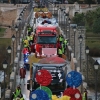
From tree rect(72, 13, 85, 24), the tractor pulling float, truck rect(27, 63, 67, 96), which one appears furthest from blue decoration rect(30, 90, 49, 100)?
tree rect(72, 13, 85, 24)

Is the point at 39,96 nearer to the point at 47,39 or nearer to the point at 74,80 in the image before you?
the point at 74,80

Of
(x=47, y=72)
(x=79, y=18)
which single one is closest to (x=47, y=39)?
(x=47, y=72)

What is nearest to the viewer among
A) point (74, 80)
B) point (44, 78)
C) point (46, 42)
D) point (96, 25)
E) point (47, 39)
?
point (44, 78)

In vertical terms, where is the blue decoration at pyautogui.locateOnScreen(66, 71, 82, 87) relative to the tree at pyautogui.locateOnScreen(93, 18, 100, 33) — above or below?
above

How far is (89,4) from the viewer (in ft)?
278

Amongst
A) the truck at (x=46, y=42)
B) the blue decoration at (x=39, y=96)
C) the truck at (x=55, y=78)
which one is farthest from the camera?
the truck at (x=46, y=42)

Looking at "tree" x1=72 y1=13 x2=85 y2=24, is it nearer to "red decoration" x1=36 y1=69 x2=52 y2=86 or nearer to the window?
the window

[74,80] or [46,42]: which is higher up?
[74,80]

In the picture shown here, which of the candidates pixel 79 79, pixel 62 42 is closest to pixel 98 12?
pixel 62 42

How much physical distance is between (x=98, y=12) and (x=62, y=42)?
43941 millimetres

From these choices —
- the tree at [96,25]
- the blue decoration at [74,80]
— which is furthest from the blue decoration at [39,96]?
the tree at [96,25]

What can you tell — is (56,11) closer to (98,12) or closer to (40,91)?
(98,12)

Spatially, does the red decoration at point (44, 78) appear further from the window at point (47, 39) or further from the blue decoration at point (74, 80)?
Result: the window at point (47, 39)

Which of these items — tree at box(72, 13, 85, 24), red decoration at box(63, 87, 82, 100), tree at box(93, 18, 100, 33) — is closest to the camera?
A: red decoration at box(63, 87, 82, 100)
